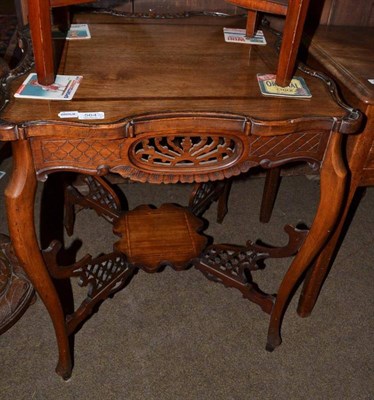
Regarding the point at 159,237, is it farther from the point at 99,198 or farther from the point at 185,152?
the point at 185,152

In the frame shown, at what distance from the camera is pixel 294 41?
0.90 m

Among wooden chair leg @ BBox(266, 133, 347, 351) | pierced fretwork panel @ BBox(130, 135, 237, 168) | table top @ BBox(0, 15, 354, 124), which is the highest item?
table top @ BBox(0, 15, 354, 124)

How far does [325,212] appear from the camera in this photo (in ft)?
3.17

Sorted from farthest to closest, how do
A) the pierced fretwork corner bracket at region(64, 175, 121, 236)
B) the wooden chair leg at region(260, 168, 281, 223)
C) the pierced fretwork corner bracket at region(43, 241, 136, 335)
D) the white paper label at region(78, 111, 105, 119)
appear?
the wooden chair leg at region(260, 168, 281, 223) < the pierced fretwork corner bracket at region(64, 175, 121, 236) < the pierced fretwork corner bracket at region(43, 241, 136, 335) < the white paper label at region(78, 111, 105, 119)

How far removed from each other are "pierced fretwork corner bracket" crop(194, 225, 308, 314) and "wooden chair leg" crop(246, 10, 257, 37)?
55 centimetres

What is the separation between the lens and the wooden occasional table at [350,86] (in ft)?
3.21

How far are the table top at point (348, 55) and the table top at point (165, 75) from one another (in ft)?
0.28

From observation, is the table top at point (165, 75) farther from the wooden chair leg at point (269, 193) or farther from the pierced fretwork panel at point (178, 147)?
the wooden chair leg at point (269, 193)

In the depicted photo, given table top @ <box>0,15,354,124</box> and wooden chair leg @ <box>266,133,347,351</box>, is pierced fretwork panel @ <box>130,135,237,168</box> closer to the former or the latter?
table top @ <box>0,15,354,124</box>

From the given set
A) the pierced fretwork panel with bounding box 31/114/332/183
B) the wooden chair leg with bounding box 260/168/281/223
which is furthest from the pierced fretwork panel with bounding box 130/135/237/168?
the wooden chair leg with bounding box 260/168/281/223

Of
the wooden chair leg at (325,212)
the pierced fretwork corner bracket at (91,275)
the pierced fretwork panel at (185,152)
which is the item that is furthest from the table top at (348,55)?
the pierced fretwork corner bracket at (91,275)

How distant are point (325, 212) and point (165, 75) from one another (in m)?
0.44

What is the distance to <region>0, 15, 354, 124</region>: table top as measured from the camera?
0.83m

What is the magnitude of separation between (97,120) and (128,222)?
2.16 ft
